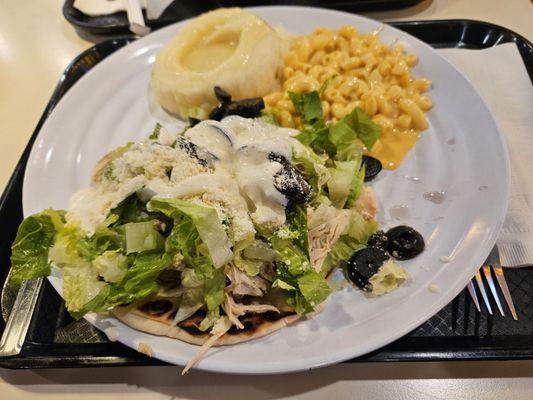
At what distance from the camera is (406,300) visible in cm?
173

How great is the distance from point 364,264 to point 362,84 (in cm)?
133

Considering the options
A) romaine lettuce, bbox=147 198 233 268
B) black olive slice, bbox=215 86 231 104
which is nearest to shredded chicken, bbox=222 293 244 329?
romaine lettuce, bbox=147 198 233 268

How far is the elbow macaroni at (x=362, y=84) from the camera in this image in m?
2.53

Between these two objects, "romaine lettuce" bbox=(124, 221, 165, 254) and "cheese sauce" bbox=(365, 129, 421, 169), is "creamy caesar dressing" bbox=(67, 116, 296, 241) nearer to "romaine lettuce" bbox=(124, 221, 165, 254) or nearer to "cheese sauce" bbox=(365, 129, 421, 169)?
"romaine lettuce" bbox=(124, 221, 165, 254)

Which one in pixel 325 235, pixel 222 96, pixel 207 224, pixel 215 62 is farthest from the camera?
pixel 215 62

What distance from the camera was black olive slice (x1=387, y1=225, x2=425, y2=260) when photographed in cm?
192

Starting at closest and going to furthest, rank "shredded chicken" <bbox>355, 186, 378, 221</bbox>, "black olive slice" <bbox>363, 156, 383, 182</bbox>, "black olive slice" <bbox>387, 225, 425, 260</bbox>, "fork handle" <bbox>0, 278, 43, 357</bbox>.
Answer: "fork handle" <bbox>0, 278, 43, 357</bbox>
"black olive slice" <bbox>387, 225, 425, 260</bbox>
"shredded chicken" <bbox>355, 186, 378, 221</bbox>
"black olive slice" <bbox>363, 156, 383, 182</bbox>

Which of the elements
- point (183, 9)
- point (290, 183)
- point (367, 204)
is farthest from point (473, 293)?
point (183, 9)

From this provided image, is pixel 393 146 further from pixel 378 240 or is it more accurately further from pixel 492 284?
pixel 492 284

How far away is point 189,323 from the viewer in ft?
5.76

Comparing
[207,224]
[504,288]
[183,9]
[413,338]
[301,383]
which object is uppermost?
[183,9]

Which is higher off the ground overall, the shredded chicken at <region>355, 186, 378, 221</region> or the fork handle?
the shredded chicken at <region>355, 186, 378, 221</region>

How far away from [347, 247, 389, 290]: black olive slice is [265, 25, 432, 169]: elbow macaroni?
0.70m


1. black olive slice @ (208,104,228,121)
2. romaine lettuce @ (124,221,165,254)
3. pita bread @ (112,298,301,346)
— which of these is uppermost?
black olive slice @ (208,104,228,121)
